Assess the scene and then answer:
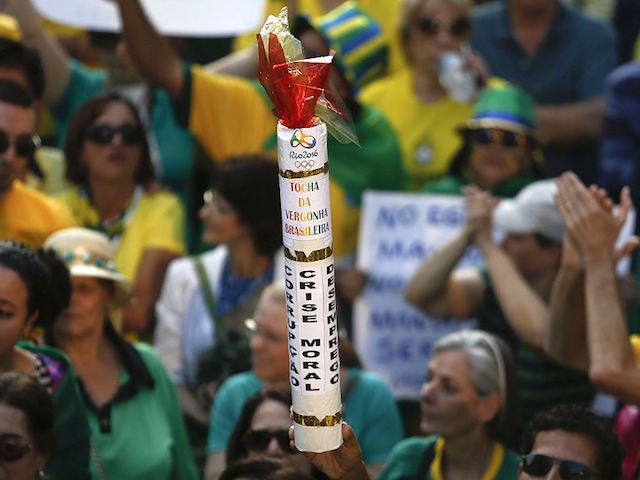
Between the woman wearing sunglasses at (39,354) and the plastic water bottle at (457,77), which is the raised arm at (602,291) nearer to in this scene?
the woman wearing sunglasses at (39,354)

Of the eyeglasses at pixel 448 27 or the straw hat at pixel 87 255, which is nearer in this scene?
the straw hat at pixel 87 255

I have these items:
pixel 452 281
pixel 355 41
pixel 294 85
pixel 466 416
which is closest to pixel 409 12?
pixel 355 41

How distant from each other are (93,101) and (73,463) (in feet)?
7.80

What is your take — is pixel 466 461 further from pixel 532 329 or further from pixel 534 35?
pixel 534 35

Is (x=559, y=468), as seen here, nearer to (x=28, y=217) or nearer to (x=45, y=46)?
(x=28, y=217)

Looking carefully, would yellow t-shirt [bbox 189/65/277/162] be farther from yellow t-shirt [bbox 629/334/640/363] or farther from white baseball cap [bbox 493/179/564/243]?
yellow t-shirt [bbox 629/334/640/363]

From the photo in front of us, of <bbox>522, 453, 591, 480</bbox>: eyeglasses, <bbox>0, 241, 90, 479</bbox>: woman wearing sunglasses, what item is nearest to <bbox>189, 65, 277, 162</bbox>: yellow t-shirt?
<bbox>0, 241, 90, 479</bbox>: woman wearing sunglasses

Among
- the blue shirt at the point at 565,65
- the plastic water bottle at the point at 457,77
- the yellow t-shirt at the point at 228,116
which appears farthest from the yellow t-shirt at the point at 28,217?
the blue shirt at the point at 565,65

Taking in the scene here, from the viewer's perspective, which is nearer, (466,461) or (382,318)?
(466,461)

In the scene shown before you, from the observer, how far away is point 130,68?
7.71 m

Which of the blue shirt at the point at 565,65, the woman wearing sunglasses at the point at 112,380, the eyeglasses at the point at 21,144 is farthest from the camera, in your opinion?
the blue shirt at the point at 565,65

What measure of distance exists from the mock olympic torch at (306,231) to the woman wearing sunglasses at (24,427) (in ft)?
3.65

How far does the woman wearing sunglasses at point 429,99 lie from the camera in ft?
24.8

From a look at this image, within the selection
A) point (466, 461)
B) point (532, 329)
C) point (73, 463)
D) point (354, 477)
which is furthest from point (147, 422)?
point (354, 477)
